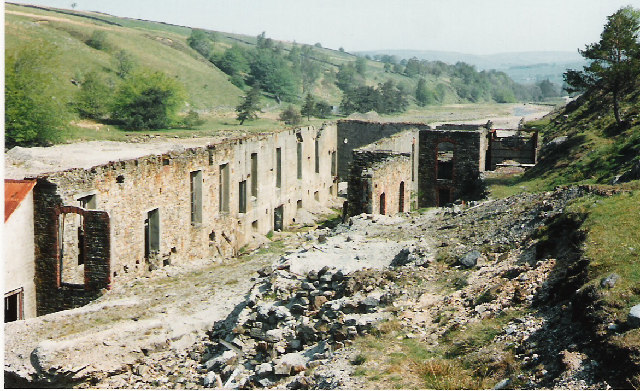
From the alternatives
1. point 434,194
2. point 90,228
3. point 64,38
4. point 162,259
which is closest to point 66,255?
point 90,228

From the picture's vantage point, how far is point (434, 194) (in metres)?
31.9

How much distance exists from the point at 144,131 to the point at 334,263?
175 feet

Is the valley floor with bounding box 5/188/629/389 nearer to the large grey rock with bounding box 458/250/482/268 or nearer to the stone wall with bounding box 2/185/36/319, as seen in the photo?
the large grey rock with bounding box 458/250/482/268

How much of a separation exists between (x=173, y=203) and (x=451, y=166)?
13260 millimetres

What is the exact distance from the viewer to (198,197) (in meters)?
26.8

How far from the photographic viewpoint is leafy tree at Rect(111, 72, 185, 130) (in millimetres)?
67750

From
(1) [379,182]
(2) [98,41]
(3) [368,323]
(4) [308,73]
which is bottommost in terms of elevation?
(3) [368,323]

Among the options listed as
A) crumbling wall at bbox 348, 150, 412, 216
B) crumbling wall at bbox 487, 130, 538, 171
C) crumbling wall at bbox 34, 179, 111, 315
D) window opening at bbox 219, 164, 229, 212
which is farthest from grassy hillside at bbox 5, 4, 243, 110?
crumbling wall at bbox 34, 179, 111, 315

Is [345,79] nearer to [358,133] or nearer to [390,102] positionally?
[390,102]

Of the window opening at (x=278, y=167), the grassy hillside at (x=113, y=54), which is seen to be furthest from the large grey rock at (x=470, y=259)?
the grassy hillside at (x=113, y=54)

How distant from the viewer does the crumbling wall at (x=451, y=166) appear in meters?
31.0

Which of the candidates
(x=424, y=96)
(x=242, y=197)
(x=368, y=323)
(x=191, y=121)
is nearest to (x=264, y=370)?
(x=368, y=323)

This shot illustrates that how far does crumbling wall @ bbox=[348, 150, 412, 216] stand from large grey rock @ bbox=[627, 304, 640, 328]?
13.5m

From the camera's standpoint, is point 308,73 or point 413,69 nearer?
point 308,73
